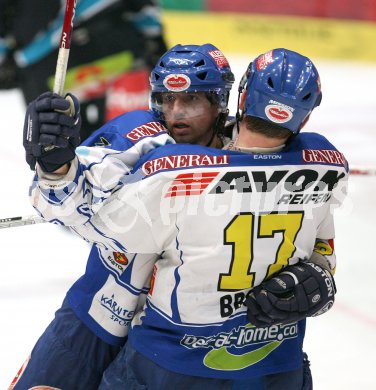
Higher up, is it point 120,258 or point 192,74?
point 192,74

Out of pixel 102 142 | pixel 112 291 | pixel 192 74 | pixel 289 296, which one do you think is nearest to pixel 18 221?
pixel 112 291

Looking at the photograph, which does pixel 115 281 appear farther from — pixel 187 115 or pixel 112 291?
pixel 187 115

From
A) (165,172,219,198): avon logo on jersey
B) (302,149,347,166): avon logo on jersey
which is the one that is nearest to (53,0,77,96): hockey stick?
(165,172,219,198): avon logo on jersey

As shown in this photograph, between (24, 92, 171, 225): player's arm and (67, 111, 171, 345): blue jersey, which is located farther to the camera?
(67, 111, 171, 345): blue jersey

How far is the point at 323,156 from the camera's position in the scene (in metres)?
1.92

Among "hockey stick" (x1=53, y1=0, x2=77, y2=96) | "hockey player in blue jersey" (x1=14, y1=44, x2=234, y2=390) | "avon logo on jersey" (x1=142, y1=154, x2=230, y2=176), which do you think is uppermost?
"hockey stick" (x1=53, y1=0, x2=77, y2=96)

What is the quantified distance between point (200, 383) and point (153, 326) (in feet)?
0.57

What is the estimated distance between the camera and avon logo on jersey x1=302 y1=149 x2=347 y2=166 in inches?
74.1

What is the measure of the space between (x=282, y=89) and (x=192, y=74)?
291 millimetres

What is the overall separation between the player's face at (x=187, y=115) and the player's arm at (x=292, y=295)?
424mm

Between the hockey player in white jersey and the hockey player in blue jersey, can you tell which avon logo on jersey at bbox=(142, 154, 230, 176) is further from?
the hockey player in blue jersey

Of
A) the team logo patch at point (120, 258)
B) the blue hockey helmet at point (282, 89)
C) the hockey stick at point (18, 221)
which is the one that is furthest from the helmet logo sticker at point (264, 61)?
the hockey stick at point (18, 221)

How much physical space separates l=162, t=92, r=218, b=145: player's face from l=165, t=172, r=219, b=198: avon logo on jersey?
1.00 ft

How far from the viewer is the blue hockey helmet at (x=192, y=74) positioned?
2.04m
